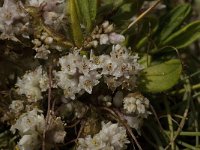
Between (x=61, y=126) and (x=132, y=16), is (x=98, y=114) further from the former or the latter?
(x=132, y=16)

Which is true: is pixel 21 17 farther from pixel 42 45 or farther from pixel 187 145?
pixel 187 145

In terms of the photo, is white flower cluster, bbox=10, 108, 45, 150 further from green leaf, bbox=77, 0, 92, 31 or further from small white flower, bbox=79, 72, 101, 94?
green leaf, bbox=77, 0, 92, 31

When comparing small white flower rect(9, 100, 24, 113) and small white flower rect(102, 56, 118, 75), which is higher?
small white flower rect(102, 56, 118, 75)

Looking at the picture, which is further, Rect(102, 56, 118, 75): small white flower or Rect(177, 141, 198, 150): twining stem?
Rect(177, 141, 198, 150): twining stem

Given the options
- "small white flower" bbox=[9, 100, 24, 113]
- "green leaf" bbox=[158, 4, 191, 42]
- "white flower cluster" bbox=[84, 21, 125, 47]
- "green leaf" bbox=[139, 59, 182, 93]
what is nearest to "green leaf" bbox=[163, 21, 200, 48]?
"green leaf" bbox=[158, 4, 191, 42]

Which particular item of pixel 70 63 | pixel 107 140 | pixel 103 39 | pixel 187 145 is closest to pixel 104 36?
pixel 103 39

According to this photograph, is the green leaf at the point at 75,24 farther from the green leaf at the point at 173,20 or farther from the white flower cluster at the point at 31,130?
the green leaf at the point at 173,20

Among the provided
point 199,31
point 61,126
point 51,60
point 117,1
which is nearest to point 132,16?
point 117,1

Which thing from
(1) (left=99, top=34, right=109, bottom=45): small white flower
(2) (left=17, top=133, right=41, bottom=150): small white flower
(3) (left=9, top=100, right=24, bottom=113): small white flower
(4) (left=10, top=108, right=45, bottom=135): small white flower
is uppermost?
(1) (left=99, top=34, right=109, bottom=45): small white flower
